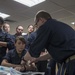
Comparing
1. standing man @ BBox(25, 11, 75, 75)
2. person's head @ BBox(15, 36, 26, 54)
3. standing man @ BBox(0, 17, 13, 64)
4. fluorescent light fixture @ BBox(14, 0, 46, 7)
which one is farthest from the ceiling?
standing man @ BBox(25, 11, 75, 75)

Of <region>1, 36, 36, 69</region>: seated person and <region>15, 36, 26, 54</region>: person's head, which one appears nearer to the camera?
<region>1, 36, 36, 69</region>: seated person

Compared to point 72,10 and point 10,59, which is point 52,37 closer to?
point 10,59

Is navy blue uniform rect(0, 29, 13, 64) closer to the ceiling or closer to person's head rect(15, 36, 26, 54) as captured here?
person's head rect(15, 36, 26, 54)

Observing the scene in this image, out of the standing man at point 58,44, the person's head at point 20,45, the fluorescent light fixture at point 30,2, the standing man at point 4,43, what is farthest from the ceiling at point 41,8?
the standing man at point 58,44

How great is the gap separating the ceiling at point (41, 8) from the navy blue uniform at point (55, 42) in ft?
9.01

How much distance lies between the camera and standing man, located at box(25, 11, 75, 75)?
1472mm

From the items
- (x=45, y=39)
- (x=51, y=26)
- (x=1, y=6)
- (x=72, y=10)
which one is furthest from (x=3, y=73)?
(x=72, y=10)

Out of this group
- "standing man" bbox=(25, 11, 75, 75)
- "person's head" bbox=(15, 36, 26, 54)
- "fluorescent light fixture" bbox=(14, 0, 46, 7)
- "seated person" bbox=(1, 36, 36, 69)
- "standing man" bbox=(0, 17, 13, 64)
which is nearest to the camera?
"standing man" bbox=(25, 11, 75, 75)

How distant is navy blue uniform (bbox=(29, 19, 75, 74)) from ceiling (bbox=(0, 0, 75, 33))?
2.75m

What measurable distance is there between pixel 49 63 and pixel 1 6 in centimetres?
247

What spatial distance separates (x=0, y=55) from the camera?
2.81 metres

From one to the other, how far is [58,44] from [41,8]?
3.36 m

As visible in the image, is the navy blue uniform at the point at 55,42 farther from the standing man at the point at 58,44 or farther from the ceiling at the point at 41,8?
the ceiling at the point at 41,8

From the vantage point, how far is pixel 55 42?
4.97 feet
